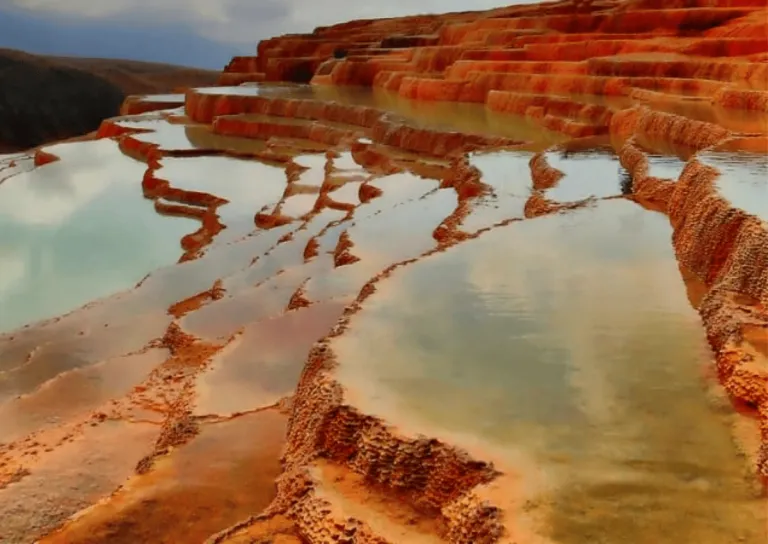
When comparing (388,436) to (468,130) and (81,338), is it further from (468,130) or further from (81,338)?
(468,130)

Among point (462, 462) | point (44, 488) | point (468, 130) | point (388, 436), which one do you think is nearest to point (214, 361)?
point (44, 488)

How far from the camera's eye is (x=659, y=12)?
14508 mm

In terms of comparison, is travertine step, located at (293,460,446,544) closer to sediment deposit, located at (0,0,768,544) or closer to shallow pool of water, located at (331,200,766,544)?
sediment deposit, located at (0,0,768,544)

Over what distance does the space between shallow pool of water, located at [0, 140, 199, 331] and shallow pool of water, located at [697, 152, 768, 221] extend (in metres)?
4.78

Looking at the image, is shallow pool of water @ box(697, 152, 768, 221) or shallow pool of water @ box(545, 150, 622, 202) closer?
shallow pool of water @ box(697, 152, 768, 221)

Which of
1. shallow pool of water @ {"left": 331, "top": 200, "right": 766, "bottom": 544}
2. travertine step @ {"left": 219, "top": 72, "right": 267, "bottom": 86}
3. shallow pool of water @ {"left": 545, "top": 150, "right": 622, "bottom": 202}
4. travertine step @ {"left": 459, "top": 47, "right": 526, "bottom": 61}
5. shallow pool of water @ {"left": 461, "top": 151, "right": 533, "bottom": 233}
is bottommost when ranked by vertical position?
travertine step @ {"left": 219, "top": 72, "right": 267, "bottom": 86}

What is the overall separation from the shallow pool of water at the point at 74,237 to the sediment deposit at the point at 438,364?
0.96 ft

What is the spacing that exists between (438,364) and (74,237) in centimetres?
674

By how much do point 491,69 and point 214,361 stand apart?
35.5ft

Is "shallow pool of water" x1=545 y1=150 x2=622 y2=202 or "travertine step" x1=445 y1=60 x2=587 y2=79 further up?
"travertine step" x1=445 y1=60 x2=587 y2=79

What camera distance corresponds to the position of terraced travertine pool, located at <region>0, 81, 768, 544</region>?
2143 mm

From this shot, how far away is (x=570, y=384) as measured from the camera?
2.57 meters

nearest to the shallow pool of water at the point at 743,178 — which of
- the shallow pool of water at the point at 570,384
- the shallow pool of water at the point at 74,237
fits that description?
the shallow pool of water at the point at 570,384

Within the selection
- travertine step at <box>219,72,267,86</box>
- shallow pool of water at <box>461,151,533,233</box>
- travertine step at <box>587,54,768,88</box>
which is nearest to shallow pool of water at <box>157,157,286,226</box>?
shallow pool of water at <box>461,151,533,233</box>
